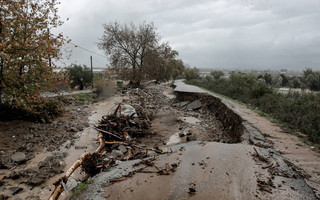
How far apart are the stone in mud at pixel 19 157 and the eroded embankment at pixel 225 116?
6.17 m

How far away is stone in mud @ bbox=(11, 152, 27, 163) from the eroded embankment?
243 inches

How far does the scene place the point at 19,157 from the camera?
195 inches

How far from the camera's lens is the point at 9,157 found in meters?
4.94

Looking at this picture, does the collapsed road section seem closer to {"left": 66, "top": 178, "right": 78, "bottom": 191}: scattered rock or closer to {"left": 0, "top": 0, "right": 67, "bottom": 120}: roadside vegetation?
{"left": 66, "top": 178, "right": 78, "bottom": 191}: scattered rock

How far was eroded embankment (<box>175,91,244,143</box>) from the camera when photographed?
666 centimetres

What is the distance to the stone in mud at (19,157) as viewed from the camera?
4836 millimetres

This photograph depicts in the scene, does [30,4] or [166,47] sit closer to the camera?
[30,4]

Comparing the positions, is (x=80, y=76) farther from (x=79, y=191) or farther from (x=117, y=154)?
(x=79, y=191)

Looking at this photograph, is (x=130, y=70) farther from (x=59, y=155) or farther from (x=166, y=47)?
(x=59, y=155)

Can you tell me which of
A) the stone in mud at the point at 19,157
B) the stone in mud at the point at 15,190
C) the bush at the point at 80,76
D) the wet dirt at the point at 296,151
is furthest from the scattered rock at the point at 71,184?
the bush at the point at 80,76

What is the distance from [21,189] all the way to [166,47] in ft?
83.8

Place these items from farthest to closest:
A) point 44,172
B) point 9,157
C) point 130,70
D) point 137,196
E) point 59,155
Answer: point 130,70 → point 59,155 → point 9,157 → point 44,172 → point 137,196

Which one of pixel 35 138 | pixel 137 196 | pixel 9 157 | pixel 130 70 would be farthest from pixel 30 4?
pixel 130 70

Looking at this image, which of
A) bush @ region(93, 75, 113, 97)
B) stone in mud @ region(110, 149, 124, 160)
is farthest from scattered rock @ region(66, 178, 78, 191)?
bush @ region(93, 75, 113, 97)
